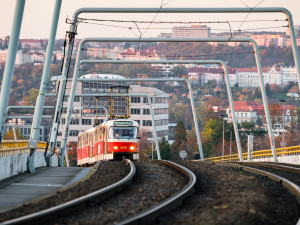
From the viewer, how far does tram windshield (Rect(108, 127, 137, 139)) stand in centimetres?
3856

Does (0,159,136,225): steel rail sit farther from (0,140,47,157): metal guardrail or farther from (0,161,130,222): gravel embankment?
(0,140,47,157): metal guardrail

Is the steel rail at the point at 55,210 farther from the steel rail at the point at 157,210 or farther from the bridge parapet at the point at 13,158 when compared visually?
the bridge parapet at the point at 13,158

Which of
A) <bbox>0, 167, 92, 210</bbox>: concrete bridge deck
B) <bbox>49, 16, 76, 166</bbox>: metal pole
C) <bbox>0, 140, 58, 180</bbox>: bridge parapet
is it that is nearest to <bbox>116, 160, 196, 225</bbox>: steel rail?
<bbox>0, 167, 92, 210</bbox>: concrete bridge deck

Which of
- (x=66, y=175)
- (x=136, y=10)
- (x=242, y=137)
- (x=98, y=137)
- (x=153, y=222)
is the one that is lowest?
(x=153, y=222)

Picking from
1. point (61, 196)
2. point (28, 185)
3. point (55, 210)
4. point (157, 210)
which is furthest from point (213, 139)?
point (55, 210)

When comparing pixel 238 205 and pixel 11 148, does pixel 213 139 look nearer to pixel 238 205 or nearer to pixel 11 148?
pixel 11 148

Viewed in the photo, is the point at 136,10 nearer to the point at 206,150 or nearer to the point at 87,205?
the point at 87,205

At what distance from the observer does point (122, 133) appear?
1526 inches

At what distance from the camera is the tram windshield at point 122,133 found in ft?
127

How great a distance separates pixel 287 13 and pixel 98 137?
1581 cm

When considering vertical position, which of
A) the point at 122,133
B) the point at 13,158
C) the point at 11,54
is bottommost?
the point at 13,158

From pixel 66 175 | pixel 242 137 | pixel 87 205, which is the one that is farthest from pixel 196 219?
pixel 242 137

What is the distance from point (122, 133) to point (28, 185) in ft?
67.0

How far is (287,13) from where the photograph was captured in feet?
101
